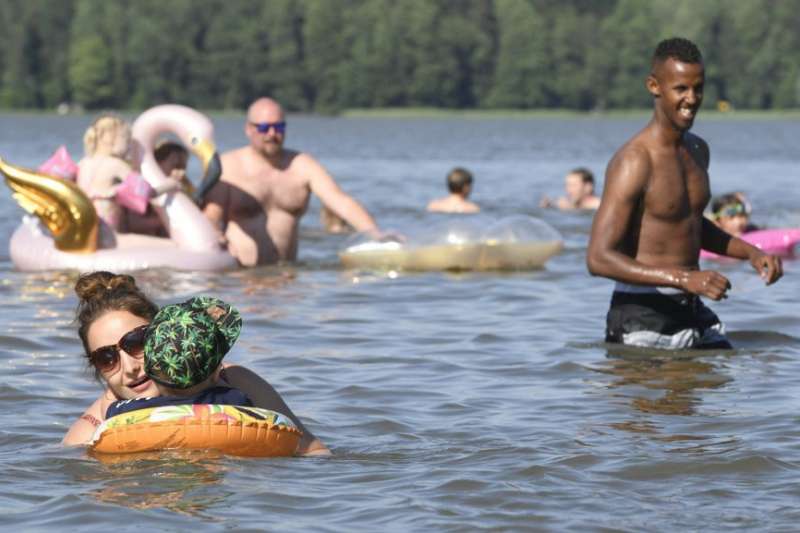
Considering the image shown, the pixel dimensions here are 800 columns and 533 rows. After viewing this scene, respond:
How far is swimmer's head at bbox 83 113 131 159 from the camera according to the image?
11477 mm

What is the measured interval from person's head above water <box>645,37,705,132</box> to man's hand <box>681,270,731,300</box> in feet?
2.10

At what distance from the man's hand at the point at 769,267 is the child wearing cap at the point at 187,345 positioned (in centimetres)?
270

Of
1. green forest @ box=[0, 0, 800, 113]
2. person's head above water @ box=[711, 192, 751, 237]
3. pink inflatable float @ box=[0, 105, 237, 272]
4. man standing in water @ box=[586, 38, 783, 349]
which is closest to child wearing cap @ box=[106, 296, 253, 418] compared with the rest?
man standing in water @ box=[586, 38, 783, 349]

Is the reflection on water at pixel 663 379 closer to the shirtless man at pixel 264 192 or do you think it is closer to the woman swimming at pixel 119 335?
the woman swimming at pixel 119 335

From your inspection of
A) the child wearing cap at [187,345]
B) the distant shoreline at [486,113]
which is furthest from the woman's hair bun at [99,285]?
the distant shoreline at [486,113]

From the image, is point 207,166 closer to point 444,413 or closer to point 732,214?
point 732,214

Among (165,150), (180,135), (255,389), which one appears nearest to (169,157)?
(165,150)

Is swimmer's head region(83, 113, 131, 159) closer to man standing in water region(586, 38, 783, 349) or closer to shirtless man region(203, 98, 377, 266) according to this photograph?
shirtless man region(203, 98, 377, 266)

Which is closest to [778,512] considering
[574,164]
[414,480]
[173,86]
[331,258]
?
[414,480]

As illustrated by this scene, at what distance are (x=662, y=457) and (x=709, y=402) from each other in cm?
116

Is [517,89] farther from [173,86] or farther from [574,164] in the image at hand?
[574,164]

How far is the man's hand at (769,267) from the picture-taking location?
22.4 ft

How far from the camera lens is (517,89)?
11712cm

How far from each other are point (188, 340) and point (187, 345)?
0.06ft
